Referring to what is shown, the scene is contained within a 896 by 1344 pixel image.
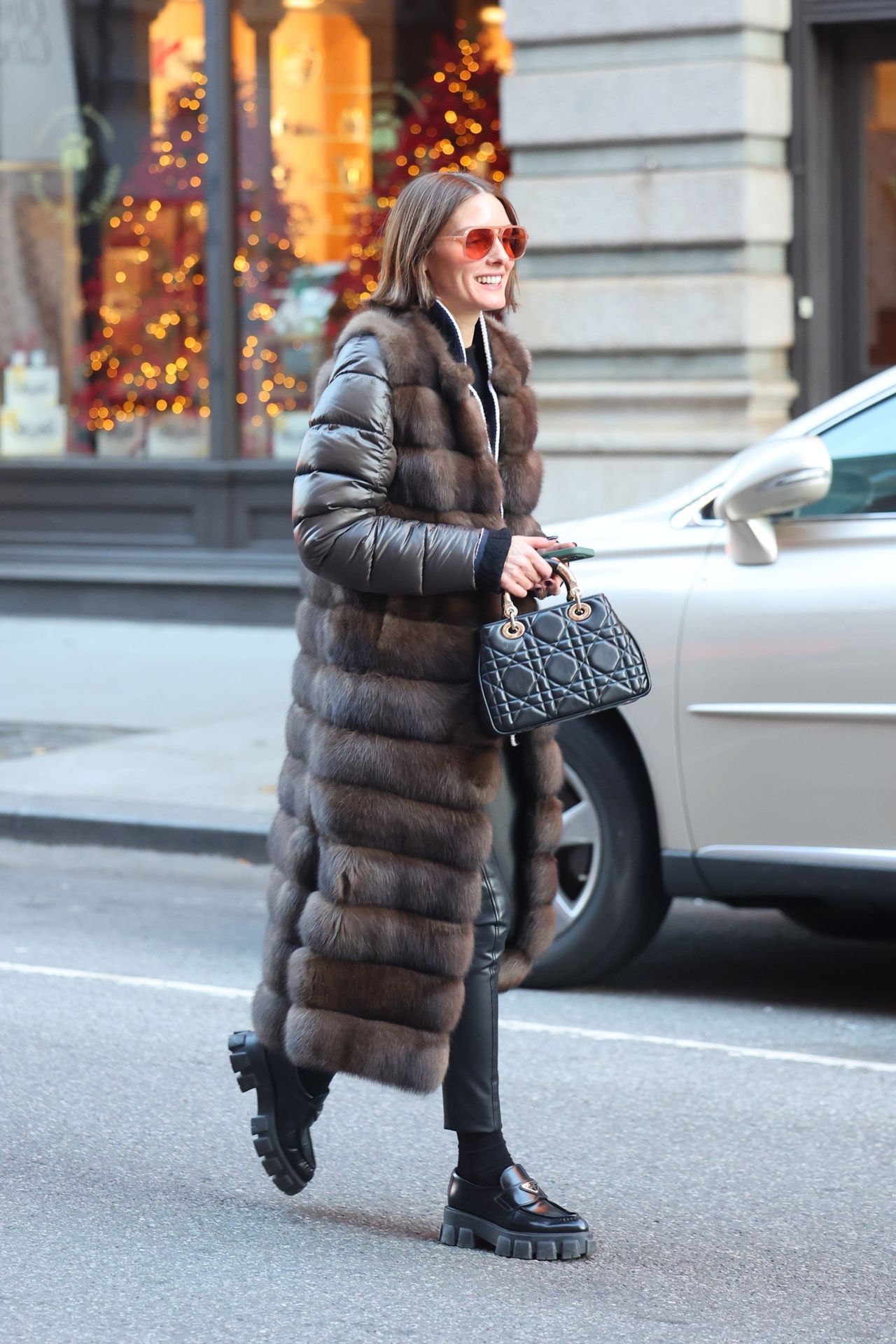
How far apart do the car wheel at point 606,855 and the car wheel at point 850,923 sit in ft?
2.37

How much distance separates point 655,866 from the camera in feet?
19.5

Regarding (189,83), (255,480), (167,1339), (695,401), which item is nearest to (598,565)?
(167,1339)

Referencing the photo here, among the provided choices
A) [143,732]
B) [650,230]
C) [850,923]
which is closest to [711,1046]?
[850,923]

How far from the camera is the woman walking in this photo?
12.4 ft

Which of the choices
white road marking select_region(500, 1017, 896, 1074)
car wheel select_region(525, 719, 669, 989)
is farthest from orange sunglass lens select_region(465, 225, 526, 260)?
white road marking select_region(500, 1017, 896, 1074)

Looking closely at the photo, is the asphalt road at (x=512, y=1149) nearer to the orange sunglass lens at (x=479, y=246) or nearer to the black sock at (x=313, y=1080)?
the black sock at (x=313, y=1080)

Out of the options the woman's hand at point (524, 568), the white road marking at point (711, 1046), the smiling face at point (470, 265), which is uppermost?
the smiling face at point (470, 265)

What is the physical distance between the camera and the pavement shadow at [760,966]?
608 cm

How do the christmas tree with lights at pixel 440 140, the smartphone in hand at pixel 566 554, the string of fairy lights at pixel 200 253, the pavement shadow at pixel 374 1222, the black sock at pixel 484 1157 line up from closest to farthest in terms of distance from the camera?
the smartphone in hand at pixel 566 554, the black sock at pixel 484 1157, the pavement shadow at pixel 374 1222, the christmas tree with lights at pixel 440 140, the string of fairy lights at pixel 200 253

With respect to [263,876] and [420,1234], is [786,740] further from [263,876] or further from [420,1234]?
[263,876]

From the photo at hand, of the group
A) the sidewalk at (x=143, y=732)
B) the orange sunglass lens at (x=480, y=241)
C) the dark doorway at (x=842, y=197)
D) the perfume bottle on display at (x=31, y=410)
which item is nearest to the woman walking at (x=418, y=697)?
the orange sunglass lens at (x=480, y=241)

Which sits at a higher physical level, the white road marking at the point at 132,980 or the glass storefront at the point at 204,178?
the glass storefront at the point at 204,178

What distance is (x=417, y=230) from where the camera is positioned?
3895 millimetres

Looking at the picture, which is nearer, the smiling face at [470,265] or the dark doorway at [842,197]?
the smiling face at [470,265]
